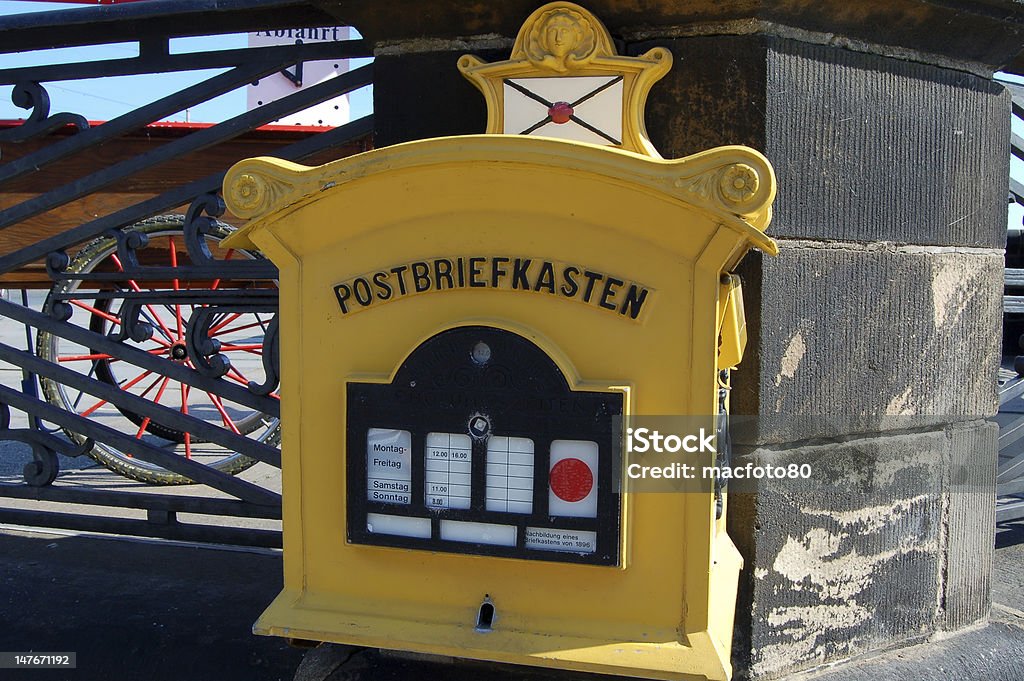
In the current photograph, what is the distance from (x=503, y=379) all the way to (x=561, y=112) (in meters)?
0.84

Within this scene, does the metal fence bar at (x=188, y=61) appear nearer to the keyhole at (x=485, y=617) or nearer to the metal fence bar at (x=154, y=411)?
the metal fence bar at (x=154, y=411)

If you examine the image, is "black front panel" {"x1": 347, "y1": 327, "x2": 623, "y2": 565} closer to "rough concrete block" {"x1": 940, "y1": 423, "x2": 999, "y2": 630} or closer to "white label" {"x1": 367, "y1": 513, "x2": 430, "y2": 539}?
"white label" {"x1": 367, "y1": 513, "x2": 430, "y2": 539}

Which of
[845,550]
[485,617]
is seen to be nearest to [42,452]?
[485,617]

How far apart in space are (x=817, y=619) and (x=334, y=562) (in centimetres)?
127

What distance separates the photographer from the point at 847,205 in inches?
83.2

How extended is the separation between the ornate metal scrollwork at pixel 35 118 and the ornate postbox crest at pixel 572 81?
1.78 metres

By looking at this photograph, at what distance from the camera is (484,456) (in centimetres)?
Answer: 155

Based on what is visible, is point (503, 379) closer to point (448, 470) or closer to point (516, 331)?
point (516, 331)

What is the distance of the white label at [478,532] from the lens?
1.56 m

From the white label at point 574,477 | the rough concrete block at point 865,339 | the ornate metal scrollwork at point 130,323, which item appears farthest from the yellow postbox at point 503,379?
the ornate metal scrollwork at point 130,323

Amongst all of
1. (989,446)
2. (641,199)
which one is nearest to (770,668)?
(989,446)

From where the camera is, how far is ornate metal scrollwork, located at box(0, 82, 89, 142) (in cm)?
299

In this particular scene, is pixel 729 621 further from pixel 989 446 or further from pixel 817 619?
pixel 989 446

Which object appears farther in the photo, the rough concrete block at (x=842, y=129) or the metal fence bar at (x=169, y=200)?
the metal fence bar at (x=169, y=200)
